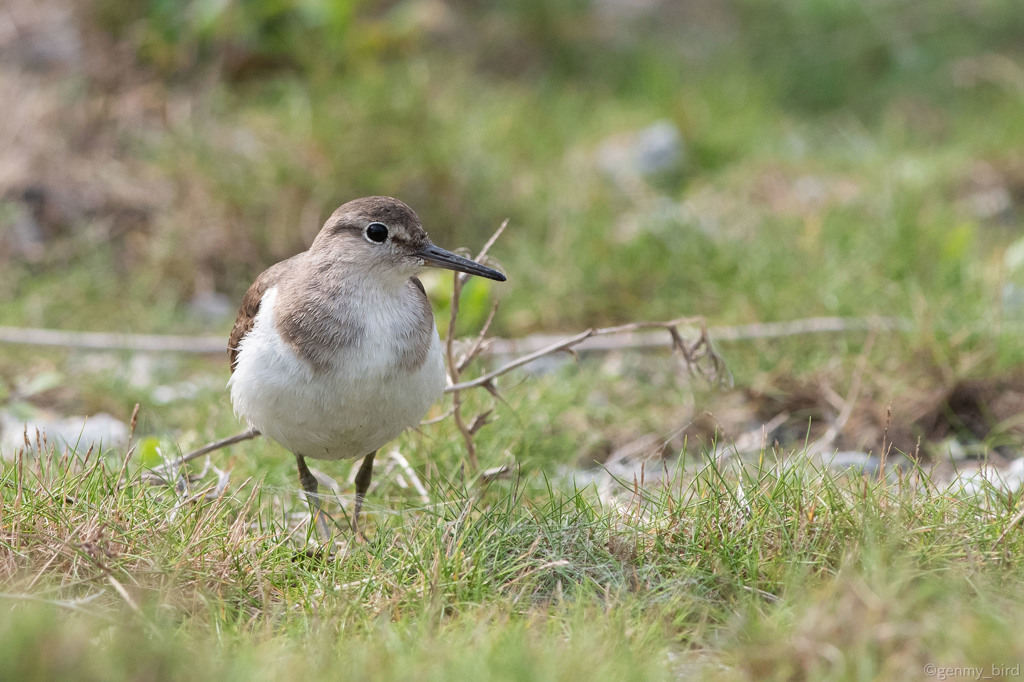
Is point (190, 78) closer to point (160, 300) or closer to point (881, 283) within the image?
point (160, 300)

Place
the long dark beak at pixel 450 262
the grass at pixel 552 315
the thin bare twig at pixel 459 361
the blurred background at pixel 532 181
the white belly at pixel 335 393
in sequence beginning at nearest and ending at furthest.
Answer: the grass at pixel 552 315 < the white belly at pixel 335 393 < the long dark beak at pixel 450 262 < the thin bare twig at pixel 459 361 < the blurred background at pixel 532 181

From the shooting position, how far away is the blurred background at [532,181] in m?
5.33

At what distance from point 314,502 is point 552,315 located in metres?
2.45

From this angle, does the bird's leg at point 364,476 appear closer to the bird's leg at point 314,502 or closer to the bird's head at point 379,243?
the bird's leg at point 314,502

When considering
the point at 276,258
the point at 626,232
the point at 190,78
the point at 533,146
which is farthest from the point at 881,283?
the point at 190,78

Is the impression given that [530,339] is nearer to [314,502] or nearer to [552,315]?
[552,315]

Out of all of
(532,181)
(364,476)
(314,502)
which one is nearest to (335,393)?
(314,502)

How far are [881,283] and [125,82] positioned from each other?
16.8 feet

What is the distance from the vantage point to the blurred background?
17.5 feet

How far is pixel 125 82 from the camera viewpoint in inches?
296

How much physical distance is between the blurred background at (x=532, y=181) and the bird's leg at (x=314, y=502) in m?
0.80

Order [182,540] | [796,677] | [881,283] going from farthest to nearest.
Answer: [881,283]
[182,540]
[796,677]

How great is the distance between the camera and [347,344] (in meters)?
3.68

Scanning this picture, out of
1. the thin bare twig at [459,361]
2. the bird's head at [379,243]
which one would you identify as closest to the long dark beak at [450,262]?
the bird's head at [379,243]
